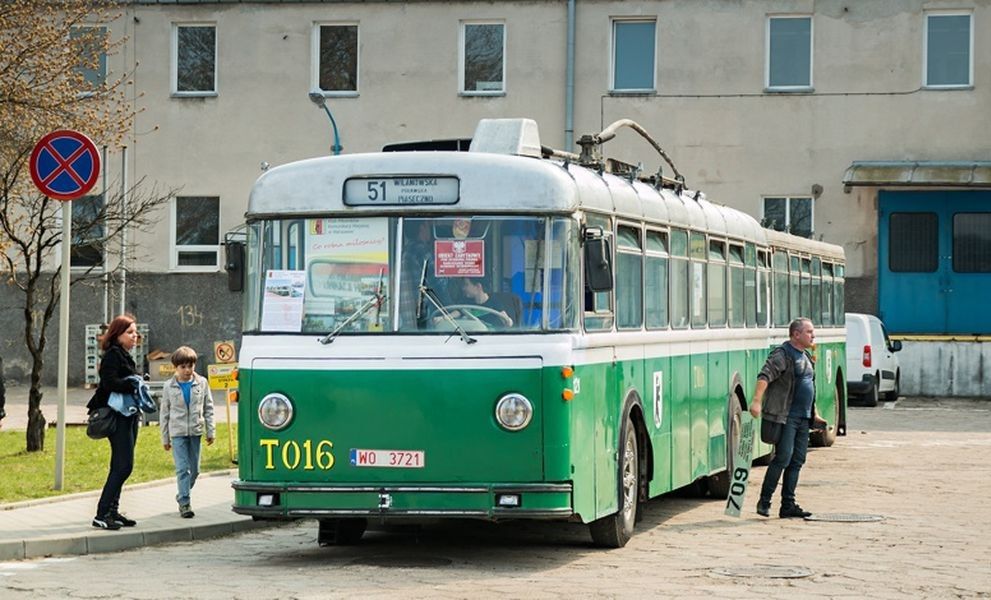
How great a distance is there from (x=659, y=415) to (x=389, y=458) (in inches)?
134

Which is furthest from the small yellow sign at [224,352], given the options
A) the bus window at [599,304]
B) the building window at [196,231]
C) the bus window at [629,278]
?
the building window at [196,231]

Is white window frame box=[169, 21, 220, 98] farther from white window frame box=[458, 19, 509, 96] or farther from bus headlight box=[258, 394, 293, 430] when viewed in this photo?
bus headlight box=[258, 394, 293, 430]

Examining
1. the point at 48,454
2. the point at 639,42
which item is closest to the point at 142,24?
the point at 639,42

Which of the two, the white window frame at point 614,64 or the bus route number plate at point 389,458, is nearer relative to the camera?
the bus route number plate at point 389,458

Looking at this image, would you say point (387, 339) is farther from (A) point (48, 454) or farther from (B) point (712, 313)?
(A) point (48, 454)

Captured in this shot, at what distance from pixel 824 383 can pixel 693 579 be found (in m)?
13.2

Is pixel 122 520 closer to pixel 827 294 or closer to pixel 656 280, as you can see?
pixel 656 280

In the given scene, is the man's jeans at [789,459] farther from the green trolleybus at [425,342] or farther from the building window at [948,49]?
the building window at [948,49]

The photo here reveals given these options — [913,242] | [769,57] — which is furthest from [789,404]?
[769,57]

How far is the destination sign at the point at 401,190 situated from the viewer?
41.9 feet

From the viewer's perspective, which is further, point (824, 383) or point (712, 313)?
point (824, 383)

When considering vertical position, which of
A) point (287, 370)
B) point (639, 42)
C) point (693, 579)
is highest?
point (639, 42)

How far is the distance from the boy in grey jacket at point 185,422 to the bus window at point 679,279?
12.9ft

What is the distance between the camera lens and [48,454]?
2150cm
